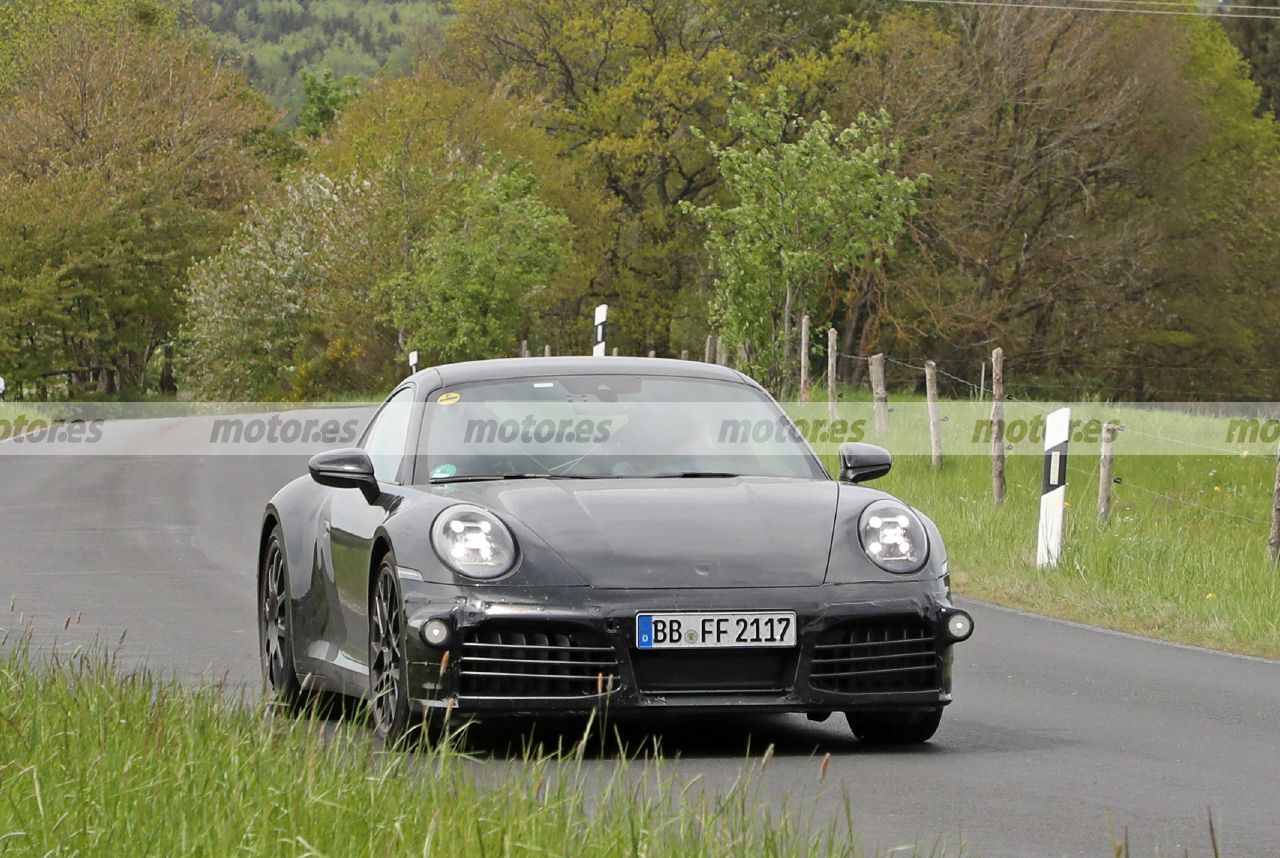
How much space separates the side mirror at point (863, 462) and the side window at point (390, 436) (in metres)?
1.70

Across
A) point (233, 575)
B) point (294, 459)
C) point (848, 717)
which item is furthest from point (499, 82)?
point (848, 717)

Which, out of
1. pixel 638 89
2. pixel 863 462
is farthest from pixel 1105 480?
pixel 638 89

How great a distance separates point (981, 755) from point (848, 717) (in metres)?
0.53

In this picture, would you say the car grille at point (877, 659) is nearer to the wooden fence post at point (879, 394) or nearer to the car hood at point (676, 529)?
the car hood at point (676, 529)

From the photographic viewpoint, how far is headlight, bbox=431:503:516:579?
7.48m

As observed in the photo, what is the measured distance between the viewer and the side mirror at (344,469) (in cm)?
827

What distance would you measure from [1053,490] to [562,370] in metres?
7.23

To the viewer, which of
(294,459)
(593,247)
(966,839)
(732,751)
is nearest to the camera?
(966,839)

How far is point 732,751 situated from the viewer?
7.85 meters

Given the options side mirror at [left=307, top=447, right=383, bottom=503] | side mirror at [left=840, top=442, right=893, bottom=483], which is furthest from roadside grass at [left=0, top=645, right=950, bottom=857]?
side mirror at [left=840, top=442, right=893, bottom=483]

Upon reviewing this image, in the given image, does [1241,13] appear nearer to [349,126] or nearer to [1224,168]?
[1224,168]

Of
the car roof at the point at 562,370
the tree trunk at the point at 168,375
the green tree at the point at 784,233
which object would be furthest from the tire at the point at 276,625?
the tree trunk at the point at 168,375

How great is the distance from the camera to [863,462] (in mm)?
8594

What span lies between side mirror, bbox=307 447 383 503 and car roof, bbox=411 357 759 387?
74 cm
